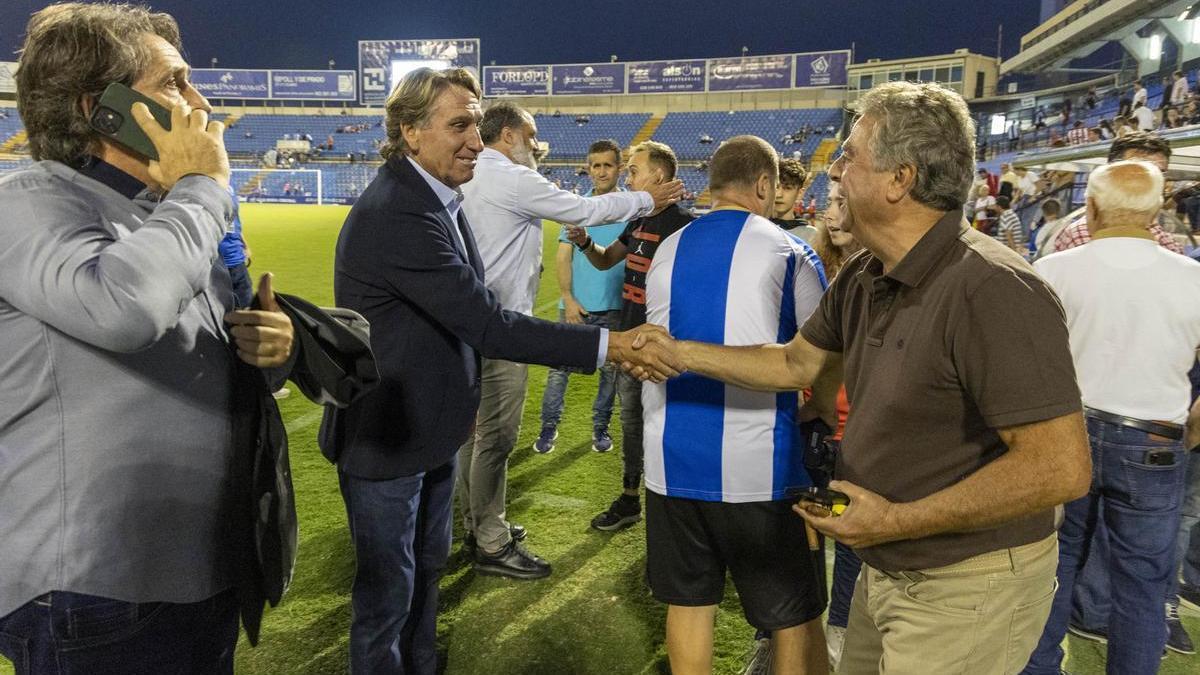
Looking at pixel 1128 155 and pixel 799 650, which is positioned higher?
pixel 1128 155

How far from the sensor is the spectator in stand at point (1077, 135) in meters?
22.7

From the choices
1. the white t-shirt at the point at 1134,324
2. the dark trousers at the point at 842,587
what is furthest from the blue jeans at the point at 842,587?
the white t-shirt at the point at 1134,324

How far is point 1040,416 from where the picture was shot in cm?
142

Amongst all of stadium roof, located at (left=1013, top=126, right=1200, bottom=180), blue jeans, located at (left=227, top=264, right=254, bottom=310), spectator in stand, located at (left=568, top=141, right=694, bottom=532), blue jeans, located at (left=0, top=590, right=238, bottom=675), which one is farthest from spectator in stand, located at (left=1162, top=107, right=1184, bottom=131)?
blue jeans, located at (left=0, top=590, right=238, bottom=675)

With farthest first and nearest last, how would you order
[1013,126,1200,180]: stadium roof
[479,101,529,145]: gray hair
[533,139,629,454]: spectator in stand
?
1. [1013,126,1200,180]: stadium roof
2. [533,139,629,454]: spectator in stand
3. [479,101,529,145]: gray hair

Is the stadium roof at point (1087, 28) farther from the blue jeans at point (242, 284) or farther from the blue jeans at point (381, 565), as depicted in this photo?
the blue jeans at point (381, 565)

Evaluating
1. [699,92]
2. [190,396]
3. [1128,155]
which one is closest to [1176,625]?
[1128,155]

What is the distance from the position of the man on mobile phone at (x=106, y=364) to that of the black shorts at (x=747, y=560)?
4.77 feet

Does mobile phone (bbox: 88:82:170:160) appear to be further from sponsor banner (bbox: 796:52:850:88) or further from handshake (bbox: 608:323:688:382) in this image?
sponsor banner (bbox: 796:52:850:88)

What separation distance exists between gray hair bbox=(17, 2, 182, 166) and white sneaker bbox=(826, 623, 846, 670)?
2.98 metres

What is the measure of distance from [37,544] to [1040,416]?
1.83 meters

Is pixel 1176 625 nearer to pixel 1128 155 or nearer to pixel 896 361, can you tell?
pixel 1128 155

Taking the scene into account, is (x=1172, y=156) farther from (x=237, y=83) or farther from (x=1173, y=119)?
(x=237, y=83)

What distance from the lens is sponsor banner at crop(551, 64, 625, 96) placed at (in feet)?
162
